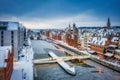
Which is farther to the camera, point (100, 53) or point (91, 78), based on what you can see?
point (100, 53)

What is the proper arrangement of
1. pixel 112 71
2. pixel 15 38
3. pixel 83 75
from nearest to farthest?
pixel 83 75 → pixel 112 71 → pixel 15 38

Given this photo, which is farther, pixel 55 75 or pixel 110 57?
pixel 110 57

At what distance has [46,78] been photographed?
38.0 meters

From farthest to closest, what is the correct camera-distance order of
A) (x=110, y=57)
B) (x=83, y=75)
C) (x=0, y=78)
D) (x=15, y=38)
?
(x=110, y=57) → (x=15, y=38) → (x=83, y=75) → (x=0, y=78)

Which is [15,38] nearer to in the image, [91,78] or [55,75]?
[55,75]

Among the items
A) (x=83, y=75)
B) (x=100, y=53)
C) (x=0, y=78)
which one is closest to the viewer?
(x=0, y=78)

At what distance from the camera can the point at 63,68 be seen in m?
45.7

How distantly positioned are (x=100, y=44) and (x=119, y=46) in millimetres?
7548

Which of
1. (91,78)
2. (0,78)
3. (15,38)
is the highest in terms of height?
(15,38)

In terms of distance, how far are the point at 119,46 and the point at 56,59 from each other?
69.6 feet

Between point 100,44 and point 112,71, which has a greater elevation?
point 100,44

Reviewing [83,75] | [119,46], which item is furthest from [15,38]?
[119,46]

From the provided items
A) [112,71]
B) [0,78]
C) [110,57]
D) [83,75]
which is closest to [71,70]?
[83,75]

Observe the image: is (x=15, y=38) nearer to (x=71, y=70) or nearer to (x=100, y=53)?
(x=71, y=70)
